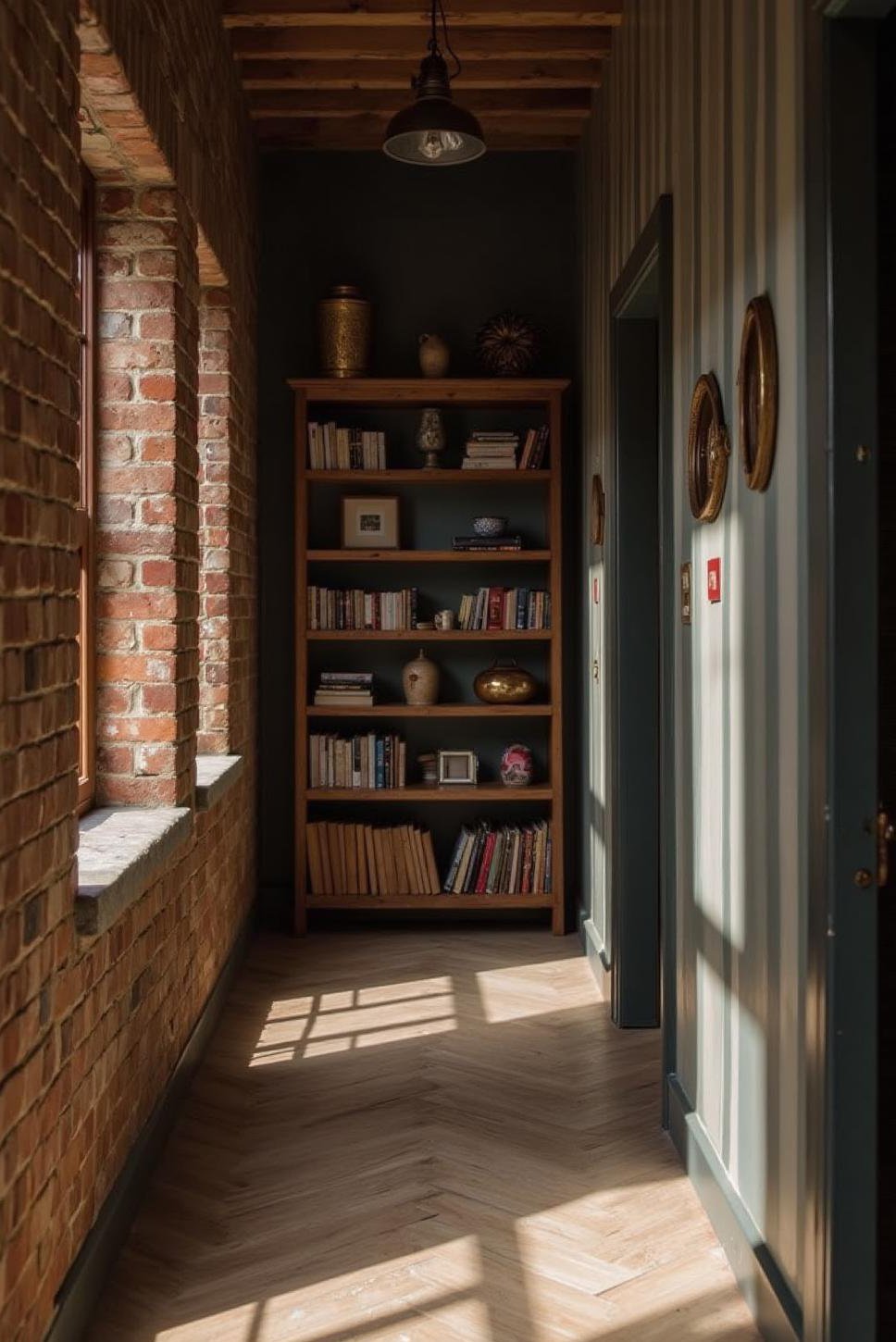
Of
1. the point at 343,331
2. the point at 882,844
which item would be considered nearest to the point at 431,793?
the point at 343,331

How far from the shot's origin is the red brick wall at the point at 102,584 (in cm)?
194

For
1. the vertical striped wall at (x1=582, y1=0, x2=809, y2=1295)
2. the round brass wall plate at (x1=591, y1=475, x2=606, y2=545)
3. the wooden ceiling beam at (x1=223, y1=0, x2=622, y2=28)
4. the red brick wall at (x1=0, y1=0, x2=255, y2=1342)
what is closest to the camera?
the red brick wall at (x1=0, y1=0, x2=255, y2=1342)

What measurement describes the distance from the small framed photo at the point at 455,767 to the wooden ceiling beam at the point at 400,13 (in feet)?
9.31

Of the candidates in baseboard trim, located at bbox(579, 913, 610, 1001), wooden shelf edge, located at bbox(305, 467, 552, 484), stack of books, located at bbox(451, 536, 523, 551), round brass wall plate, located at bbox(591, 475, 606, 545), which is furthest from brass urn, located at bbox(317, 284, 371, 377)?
baseboard trim, located at bbox(579, 913, 610, 1001)

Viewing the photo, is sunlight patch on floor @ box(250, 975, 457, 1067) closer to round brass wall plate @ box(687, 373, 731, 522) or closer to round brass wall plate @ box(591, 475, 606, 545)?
round brass wall plate @ box(591, 475, 606, 545)

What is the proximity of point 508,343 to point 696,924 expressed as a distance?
3.26 meters

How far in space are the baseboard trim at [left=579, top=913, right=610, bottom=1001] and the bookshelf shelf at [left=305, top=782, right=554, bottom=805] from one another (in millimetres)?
553

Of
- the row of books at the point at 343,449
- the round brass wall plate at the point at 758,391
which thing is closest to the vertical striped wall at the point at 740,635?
the round brass wall plate at the point at 758,391

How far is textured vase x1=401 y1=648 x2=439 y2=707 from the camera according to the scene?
566 cm

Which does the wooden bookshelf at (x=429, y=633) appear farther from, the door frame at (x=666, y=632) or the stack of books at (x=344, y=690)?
the door frame at (x=666, y=632)

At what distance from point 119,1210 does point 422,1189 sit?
0.68m

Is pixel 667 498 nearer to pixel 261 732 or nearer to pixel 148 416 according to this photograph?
pixel 148 416

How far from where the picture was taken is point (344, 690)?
565 centimetres

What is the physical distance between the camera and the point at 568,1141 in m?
3.27
